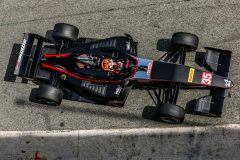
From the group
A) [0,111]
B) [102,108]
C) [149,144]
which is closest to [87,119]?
[102,108]

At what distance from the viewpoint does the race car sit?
6.80m

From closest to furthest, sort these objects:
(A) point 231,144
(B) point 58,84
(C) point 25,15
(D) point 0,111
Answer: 1. (A) point 231,144
2. (B) point 58,84
3. (D) point 0,111
4. (C) point 25,15

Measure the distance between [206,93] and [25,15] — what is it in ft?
14.4

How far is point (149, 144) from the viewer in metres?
7.20

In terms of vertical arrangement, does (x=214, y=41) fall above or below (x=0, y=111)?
above

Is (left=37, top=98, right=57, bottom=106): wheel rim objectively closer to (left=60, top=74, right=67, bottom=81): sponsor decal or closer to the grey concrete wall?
A: the grey concrete wall

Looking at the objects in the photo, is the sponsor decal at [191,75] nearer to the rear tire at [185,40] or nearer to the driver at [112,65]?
the rear tire at [185,40]

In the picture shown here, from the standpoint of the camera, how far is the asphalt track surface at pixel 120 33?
741 cm

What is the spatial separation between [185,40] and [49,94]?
9.03 ft

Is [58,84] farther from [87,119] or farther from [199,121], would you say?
[199,121]

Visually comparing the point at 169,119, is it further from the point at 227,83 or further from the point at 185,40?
the point at 185,40

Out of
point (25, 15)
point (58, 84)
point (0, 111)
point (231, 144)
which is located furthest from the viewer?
point (25, 15)

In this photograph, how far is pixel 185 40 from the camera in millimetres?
6980

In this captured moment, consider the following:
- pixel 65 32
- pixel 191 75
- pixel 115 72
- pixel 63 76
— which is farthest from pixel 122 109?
pixel 65 32
